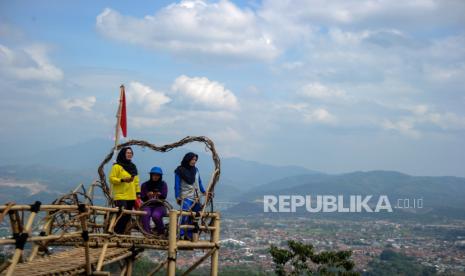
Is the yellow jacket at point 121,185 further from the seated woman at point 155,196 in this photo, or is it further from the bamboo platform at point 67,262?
the bamboo platform at point 67,262

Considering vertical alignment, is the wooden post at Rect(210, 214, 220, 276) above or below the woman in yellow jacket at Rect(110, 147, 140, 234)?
below

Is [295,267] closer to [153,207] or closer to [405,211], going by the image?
[153,207]

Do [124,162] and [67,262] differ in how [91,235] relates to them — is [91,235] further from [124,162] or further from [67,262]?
[124,162]

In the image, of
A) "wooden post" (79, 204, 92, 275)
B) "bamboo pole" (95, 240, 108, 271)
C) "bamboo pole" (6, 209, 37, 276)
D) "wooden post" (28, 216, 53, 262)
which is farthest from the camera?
"wooden post" (28, 216, 53, 262)

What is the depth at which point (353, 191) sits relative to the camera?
185875 millimetres

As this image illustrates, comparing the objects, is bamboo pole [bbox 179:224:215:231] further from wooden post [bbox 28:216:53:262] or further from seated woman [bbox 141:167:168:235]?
wooden post [bbox 28:216:53:262]

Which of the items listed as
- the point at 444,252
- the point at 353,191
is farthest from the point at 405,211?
the point at 444,252

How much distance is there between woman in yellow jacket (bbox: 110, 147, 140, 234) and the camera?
24.5ft

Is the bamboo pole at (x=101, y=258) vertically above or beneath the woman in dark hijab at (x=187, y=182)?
beneath

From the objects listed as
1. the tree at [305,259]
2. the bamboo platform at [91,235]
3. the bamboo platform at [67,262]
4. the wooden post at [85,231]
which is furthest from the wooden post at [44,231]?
the tree at [305,259]

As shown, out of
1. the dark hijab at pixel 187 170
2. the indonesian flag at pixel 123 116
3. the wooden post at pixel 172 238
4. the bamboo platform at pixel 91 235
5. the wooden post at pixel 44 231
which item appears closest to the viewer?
the bamboo platform at pixel 91 235

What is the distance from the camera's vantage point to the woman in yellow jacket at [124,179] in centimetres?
745

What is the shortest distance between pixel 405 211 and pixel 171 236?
151 m

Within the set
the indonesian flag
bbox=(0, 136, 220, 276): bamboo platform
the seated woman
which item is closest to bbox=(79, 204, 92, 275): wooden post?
bbox=(0, 136, 220, 276): bamboo platform
